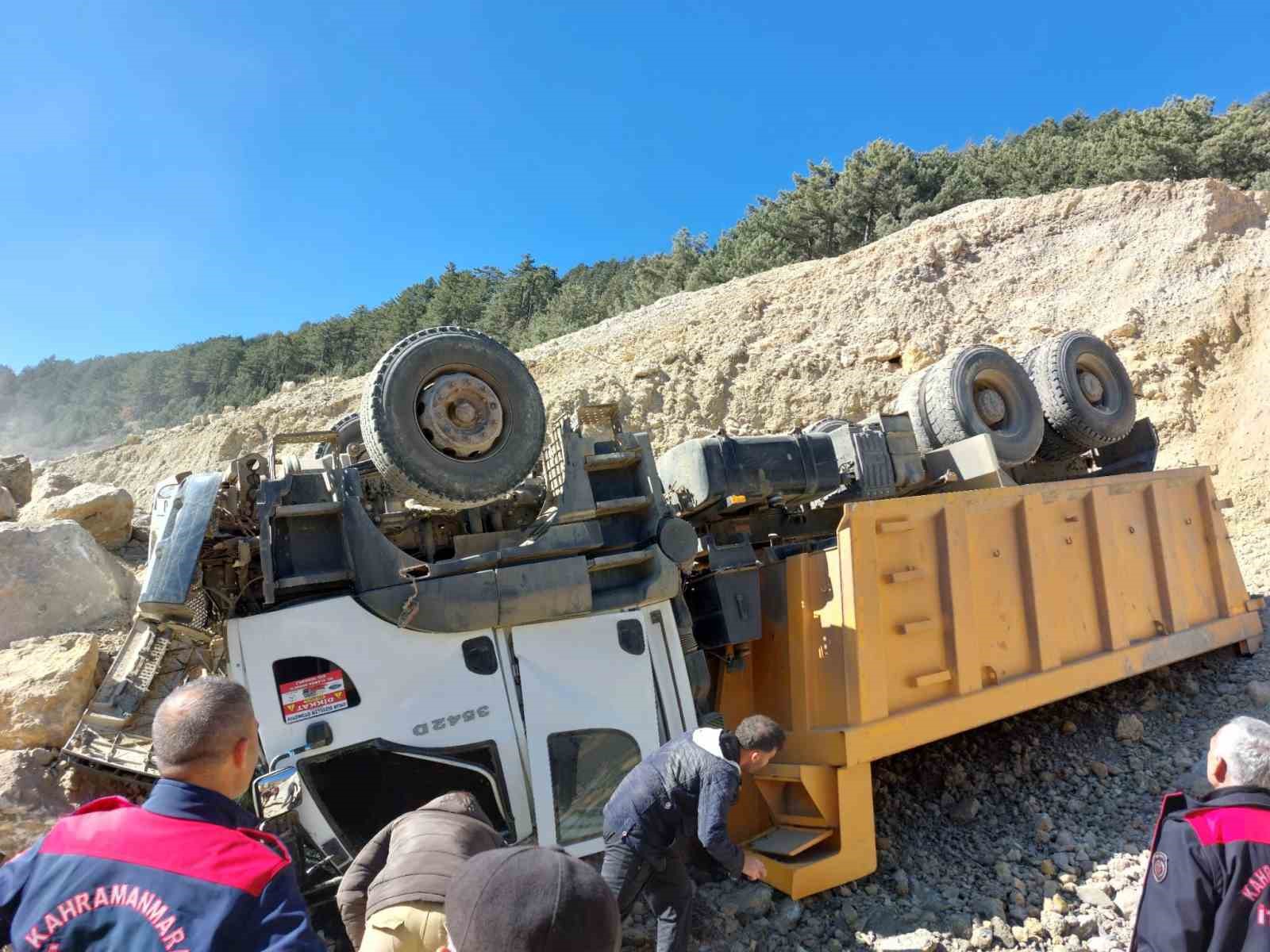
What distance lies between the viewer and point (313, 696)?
3502mm

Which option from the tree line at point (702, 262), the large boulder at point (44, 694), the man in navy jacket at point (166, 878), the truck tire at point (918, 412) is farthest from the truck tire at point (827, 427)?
the tree line at point (702, 262)

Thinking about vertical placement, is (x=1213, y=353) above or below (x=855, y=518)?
above

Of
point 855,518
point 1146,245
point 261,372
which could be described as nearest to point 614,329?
point 1146,245

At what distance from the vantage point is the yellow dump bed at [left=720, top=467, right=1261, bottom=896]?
4062mm

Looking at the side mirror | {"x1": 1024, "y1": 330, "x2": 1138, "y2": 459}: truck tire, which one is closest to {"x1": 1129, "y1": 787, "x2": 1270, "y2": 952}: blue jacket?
the side mirror

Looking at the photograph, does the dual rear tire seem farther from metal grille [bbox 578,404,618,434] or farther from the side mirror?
the side mirror

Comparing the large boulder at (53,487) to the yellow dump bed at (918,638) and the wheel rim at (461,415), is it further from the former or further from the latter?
the yellow dump bed at (918,638)

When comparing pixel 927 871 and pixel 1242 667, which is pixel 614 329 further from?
pixel 927 871

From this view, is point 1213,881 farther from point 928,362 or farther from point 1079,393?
point 928,362

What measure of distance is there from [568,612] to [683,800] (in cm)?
99

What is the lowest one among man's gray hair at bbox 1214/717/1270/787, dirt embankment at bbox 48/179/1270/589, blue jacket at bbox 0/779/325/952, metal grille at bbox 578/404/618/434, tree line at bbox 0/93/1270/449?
man's gray hair at bbox 1214/717/1270/787

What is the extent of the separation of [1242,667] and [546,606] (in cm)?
510

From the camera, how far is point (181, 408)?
39.7 meters

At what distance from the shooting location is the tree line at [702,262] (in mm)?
22516
